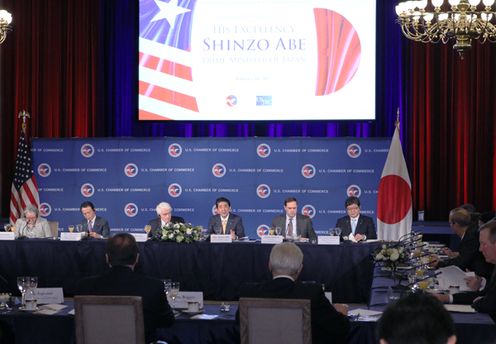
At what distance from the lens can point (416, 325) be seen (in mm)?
1817

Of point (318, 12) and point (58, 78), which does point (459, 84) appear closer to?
point (318, 12)

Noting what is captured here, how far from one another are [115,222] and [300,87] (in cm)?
313

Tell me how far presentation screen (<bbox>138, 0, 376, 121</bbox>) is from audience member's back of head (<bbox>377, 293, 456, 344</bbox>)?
32.9 feet

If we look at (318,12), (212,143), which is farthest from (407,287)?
(318,12)

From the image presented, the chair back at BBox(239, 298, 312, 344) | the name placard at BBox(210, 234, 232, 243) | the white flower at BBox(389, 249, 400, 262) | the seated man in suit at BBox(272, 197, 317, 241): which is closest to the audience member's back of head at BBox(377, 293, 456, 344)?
the chair back at BBox(239, 298, 312, 344)

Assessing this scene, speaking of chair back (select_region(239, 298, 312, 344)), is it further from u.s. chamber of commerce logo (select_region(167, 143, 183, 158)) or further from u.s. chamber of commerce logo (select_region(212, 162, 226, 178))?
u.s. chamber of commerce logo (select_region(167, 143, 183, 158))

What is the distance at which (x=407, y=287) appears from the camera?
5.17 m

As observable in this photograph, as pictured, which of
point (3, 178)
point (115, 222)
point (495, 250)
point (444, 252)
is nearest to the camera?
point (495, 250)

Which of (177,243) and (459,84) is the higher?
(459,84)

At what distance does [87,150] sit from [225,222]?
2919mm

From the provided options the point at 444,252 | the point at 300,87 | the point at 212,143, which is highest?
the point at 300,87

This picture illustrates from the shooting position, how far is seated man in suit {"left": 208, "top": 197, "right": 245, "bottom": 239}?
9.49 metres

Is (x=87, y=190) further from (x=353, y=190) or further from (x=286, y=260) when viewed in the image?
(x=286, y=260)

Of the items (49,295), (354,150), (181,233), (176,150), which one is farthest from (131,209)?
(49,295)
